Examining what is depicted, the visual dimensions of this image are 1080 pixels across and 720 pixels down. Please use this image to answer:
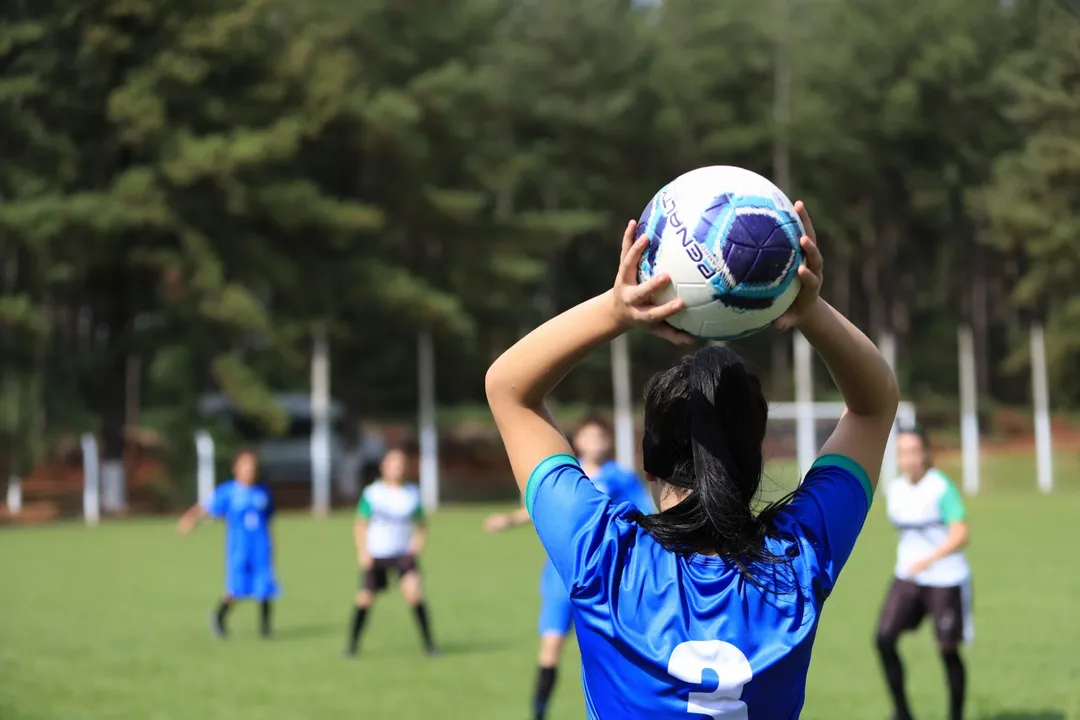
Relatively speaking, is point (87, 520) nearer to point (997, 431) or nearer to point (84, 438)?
point (84, 438)

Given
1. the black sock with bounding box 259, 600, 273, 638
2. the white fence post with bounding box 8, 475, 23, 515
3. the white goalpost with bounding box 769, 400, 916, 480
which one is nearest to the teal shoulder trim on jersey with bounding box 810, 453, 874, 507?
the black sock with bounding box 259, 600, 273, 638

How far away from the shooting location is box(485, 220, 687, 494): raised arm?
92.4 inches

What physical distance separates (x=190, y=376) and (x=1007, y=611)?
95.5 feet

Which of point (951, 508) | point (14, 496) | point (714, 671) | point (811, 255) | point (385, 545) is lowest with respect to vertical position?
point (14, 496)

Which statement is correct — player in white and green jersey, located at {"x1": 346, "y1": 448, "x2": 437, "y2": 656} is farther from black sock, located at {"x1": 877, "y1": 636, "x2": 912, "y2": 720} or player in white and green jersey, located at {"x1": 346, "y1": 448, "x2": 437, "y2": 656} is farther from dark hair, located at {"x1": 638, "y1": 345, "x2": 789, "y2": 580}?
dark hair, located at {"x1": 638, "y1": 345, "x2": 789, "y2": 580}

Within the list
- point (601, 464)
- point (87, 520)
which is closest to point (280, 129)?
point (87, 520)

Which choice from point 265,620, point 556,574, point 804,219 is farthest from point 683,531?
point 265,620

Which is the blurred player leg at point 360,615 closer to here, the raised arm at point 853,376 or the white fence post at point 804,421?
the raised arm at point 853,376

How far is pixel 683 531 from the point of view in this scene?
8.21ft

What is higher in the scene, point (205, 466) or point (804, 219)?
point (804, 219)

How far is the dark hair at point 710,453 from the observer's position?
2.50m

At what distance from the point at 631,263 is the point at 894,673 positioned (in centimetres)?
663

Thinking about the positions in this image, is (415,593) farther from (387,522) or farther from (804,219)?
(804,219)

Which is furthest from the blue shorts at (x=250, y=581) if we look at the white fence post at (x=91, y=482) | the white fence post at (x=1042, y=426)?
the white fence post at (x=1042, y=426)
